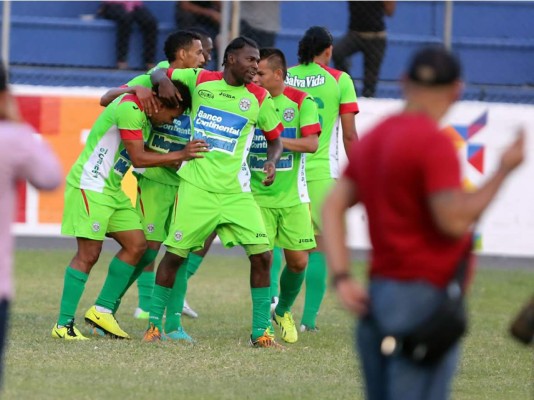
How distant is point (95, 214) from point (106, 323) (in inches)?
31.1

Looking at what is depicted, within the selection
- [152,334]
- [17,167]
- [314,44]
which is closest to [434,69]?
[17,167]

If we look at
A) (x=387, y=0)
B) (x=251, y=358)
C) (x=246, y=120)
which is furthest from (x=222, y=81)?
(x=387, y=0)

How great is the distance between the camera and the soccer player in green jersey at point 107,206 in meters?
8.21

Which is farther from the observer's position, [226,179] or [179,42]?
[179,42]

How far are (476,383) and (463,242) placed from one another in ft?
10.8

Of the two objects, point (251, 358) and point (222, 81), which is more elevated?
point (222, 81)

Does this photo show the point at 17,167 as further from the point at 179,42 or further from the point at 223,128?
the point at 179,42

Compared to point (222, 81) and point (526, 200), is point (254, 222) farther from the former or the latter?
point (526, 200)

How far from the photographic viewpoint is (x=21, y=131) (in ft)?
14.6

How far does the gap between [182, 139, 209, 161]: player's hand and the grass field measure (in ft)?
4.28

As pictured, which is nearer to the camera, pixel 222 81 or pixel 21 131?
pixel 21 131

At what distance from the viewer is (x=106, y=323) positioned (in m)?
8.43

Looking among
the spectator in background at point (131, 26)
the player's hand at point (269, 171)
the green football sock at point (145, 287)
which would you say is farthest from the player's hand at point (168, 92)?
the spectator in background at point (131, 26)

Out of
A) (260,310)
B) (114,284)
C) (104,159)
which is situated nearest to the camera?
(260,310)
